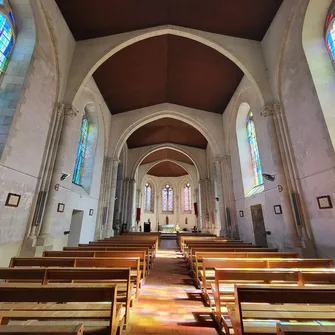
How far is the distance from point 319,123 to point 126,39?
7.09 m

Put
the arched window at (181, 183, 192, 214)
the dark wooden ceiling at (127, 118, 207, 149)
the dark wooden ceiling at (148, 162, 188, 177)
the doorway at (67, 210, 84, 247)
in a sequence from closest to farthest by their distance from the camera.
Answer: the doorway at (67, 210, 84, 247) < the dark wooden ceiling at (127, 118, 207, 149) < the dark wooden ceiling at (148, 162, 188, 177) < the arched window at (181, 183, 192, 214)

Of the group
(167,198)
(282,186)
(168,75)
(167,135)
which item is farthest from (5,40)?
(167,198)

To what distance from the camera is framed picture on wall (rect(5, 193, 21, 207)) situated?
4305 mm

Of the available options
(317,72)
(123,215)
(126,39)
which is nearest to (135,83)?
(126,39)

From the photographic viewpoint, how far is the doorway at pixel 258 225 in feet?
26.1

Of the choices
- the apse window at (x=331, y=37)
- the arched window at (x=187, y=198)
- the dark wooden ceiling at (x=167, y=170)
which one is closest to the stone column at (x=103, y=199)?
the apse window at (x=331, y=37)

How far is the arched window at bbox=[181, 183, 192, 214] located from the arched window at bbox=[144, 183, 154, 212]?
4291 mm

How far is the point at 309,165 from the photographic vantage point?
4891 mm

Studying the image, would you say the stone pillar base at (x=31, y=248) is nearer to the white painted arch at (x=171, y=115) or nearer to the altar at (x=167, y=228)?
the white painted arch at (x=171, y=115)

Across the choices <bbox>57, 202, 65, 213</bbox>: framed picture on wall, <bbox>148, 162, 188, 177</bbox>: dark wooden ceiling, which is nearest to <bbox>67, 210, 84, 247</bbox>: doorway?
<bbox>57, 202, 65, 213</bbox>: framed picture on wall

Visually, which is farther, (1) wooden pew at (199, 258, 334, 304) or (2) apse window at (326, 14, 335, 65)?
(2) apse window at (326, 14, 335, 65)

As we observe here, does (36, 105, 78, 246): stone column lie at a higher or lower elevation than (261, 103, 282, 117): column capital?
lower

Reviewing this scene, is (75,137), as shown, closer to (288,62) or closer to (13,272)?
(13,272)

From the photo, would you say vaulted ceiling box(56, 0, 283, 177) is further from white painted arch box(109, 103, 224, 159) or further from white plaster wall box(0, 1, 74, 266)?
white plaster wall box(0, 1, 74, 266)
